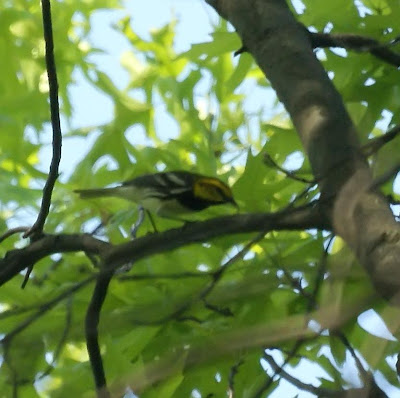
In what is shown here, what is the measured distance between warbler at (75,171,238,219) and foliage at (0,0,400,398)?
5cm

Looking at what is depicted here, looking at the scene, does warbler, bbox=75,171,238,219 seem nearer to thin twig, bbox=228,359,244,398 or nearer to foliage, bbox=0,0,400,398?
foliage, bbox=0,0,400,398

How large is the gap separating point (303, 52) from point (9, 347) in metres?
0.97

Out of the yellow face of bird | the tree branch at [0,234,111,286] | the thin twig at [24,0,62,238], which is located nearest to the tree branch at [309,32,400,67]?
the yellow face of bird

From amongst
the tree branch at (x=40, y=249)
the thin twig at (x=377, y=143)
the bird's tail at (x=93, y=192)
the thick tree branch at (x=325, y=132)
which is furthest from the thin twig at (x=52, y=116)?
the thin twig at (x=377, y=143)

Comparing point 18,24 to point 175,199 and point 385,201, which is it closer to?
point 175,199

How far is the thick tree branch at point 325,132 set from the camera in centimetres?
126

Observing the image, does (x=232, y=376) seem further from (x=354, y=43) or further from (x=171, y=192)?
(x=171, y=192)

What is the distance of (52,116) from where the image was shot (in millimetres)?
1862

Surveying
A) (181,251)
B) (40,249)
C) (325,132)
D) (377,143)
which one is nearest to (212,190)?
(181,251)

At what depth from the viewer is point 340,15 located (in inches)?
87.1

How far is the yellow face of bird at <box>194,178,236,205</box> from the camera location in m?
2.27

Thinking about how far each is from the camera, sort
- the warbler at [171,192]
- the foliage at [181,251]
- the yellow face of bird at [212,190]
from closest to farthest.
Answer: the foliage at [181,251], the yellow face of bird at [212,190], the warbler at [171,192]

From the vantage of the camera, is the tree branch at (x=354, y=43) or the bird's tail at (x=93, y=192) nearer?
the tree branch at (x=354, y=43)

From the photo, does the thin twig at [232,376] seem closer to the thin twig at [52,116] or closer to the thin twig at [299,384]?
the thin twig at [299,384]
